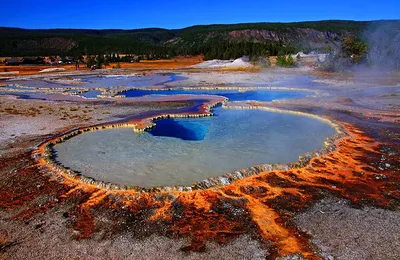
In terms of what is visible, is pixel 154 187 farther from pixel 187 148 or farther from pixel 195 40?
pixel 195 40

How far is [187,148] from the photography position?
35.5 ft

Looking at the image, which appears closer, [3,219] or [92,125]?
[3,219]

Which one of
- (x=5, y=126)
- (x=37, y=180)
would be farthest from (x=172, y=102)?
(x=37, y=180)

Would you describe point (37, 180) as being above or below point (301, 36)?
below

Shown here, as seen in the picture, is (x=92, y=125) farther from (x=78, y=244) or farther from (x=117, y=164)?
(x=78, y=244)

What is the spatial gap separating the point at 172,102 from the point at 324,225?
14.6 metres

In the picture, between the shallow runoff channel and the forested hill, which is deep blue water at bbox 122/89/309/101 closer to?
the shallow runoff channel

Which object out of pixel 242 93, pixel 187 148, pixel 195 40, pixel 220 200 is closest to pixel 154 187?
pixel 220 200

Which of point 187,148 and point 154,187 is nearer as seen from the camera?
point 154,187

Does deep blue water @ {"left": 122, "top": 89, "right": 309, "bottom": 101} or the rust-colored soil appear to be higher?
deep blue water @ {"left": 122, "top": 89, "right": 309, "bottom": 101}

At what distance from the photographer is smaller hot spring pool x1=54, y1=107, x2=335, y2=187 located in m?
8.88

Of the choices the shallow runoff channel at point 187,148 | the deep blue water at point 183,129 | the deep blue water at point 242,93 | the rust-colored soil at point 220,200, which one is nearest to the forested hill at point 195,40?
the deep blue water at point 242,93

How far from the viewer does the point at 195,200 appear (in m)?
7.27

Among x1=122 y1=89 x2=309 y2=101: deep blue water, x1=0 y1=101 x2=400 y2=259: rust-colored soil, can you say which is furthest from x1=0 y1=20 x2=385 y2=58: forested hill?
x1=0 y1=101 x2=400 y2=259: rust-colored soil
